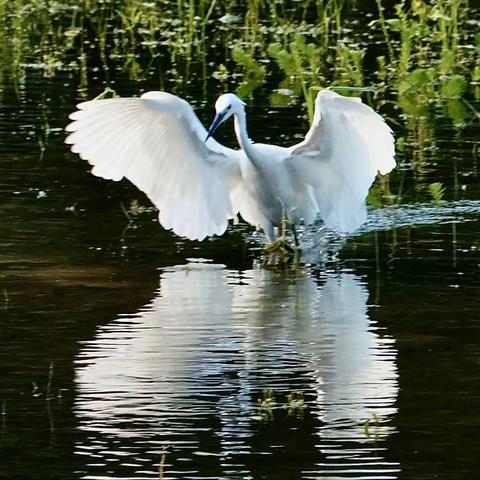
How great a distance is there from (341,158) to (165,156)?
932 millimetres

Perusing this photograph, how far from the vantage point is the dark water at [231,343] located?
5551mm

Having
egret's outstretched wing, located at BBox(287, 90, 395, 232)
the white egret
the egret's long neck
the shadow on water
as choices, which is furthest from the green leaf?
the shadow on water

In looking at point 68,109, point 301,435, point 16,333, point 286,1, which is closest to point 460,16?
point 286,1

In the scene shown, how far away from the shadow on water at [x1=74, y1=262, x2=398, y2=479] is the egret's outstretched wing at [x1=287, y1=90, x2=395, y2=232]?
58cm

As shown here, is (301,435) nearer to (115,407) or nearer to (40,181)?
(115,407)

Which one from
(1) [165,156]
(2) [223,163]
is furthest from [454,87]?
(1) [165,156]

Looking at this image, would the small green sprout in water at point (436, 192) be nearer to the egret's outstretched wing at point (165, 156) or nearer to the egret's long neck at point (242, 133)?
the egret's outstretched wing at point (165, 156)

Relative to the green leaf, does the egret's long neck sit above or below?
below

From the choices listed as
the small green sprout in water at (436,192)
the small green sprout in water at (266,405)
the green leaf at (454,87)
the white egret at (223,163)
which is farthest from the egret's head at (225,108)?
the green leaf at (454,87)

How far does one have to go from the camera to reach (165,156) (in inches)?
345

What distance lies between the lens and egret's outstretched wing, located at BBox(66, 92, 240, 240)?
854cm

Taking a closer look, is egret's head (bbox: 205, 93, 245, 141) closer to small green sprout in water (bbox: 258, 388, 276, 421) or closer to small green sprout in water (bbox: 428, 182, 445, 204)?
small green sprout in water (bbox: 428, 182, 445, 204)

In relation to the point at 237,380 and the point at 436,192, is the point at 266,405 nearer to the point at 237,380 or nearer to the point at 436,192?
the point at 237,380

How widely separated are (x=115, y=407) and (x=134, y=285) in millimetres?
2004
